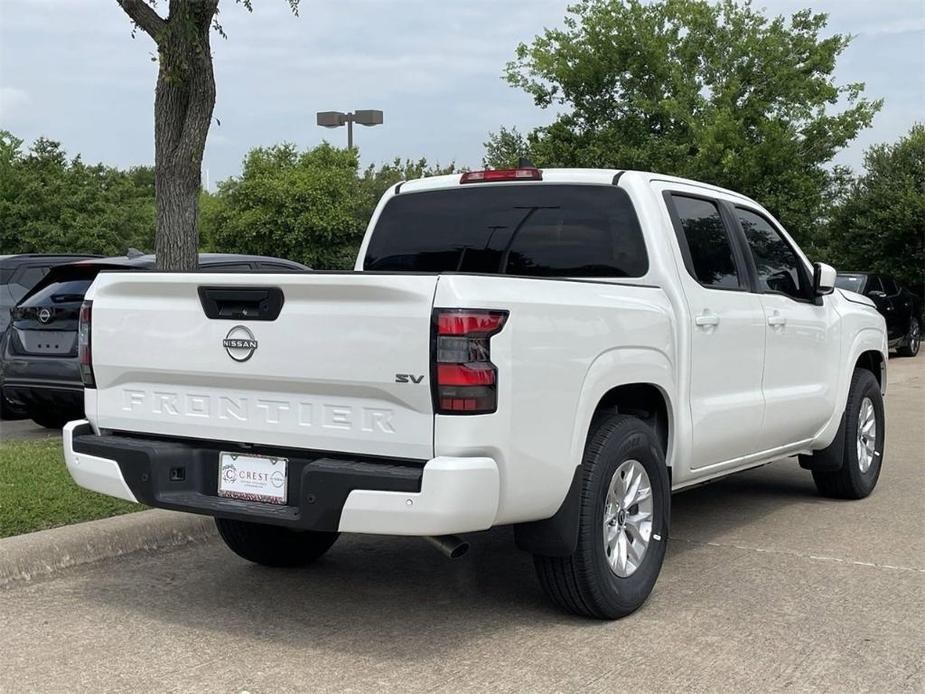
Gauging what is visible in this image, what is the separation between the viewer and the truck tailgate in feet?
13.2

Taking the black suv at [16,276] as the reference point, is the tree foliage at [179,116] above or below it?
above

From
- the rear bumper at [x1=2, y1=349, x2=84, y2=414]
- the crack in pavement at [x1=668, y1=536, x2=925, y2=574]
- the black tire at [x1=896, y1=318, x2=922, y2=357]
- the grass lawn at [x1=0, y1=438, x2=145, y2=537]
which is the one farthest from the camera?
the black tire at [x1=896, y1=318, x2=922, y2=357]

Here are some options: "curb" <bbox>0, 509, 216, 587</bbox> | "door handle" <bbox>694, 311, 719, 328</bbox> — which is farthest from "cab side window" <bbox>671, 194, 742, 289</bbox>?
"curb" <bbox>0, 509, 216, 587</bbox>

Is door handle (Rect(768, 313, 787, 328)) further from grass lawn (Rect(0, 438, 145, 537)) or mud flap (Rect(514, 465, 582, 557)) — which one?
grass lawn (Rect(0, 438, 145, 537))

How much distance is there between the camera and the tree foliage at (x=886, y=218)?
25.2 meters

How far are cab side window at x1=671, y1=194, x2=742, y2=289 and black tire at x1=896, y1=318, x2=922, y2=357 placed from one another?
1582 centimetres

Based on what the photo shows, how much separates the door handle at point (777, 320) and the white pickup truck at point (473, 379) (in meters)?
0.03

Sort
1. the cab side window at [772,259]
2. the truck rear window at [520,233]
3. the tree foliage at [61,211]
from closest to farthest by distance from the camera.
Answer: the truck rear window at [520,233]
the cab side window at [772,259]
the tree foliage at [61,211]

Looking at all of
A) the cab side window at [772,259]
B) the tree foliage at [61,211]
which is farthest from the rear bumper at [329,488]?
the tree foliage at [61,211]

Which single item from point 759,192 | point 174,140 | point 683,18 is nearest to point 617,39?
point 683,18

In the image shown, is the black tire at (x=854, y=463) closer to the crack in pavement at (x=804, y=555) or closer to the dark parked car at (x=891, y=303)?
the crack in pavement at (x=804, y=555)

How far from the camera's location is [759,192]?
2683 centimetres

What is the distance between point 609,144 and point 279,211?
38.5 ft

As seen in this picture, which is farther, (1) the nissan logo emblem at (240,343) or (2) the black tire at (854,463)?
(2) the black tire at (854,463)
